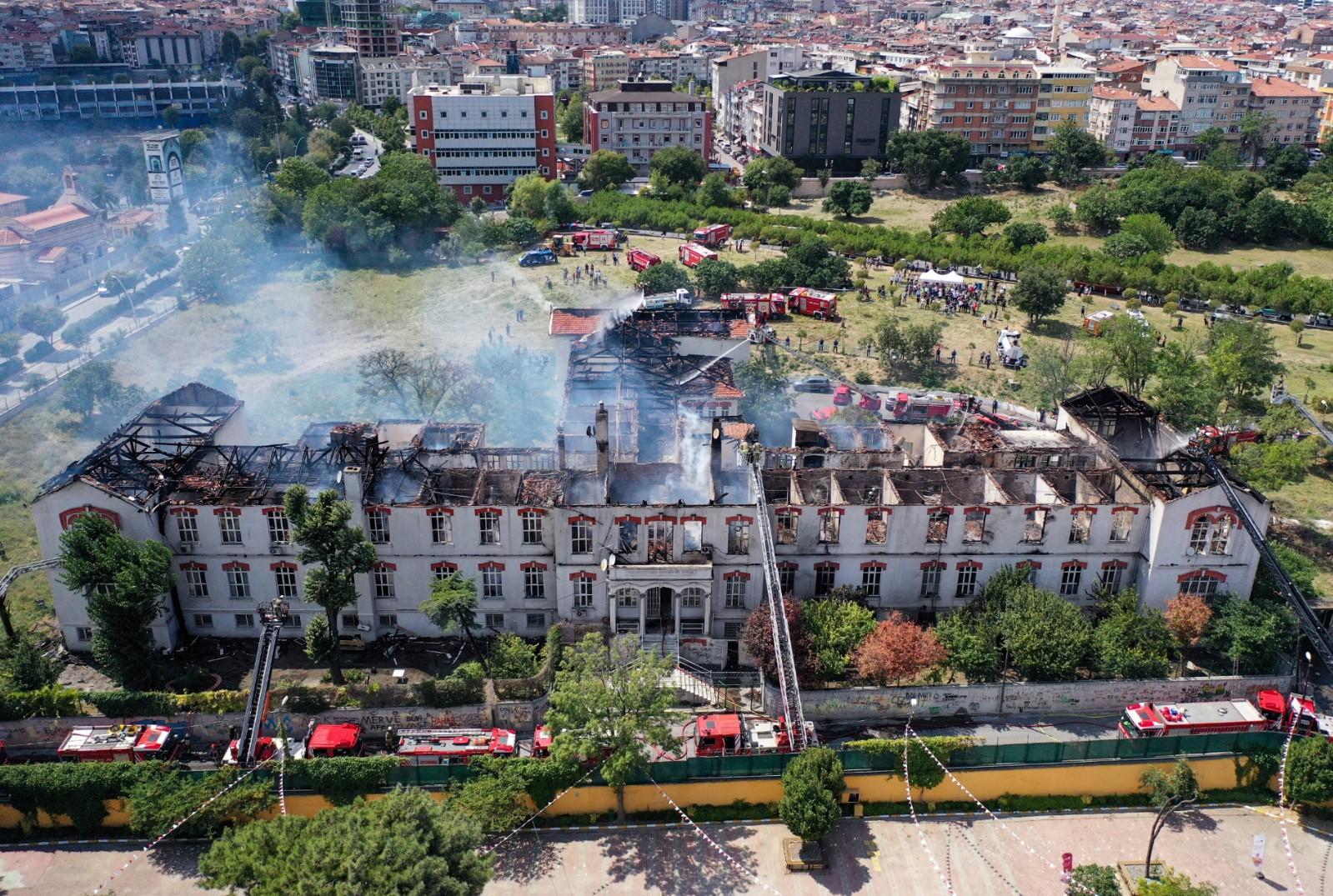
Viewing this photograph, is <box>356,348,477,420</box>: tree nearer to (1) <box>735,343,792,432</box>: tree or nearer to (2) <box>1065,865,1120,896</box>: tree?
(1) <box>735,343,792,432</box>: tree

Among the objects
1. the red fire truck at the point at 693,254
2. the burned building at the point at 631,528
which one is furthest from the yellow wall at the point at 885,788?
the red fire truck at the point at 693,254

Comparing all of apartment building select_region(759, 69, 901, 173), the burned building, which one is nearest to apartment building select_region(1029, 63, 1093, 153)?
apartment building select_region(759, 69, 901, 173)

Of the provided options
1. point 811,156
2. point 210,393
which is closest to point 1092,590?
point 210,393

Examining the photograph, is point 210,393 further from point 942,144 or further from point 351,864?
point 942,144

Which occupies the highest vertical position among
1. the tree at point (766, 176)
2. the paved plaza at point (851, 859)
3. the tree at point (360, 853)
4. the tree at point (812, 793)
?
the tree at point (766, 176)

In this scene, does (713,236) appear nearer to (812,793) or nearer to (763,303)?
(763,303)

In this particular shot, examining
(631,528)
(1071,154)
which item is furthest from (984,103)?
(631,528)

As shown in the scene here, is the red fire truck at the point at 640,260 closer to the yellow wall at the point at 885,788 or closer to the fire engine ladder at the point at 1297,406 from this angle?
the fire engine ladder at the point at 1297,406
